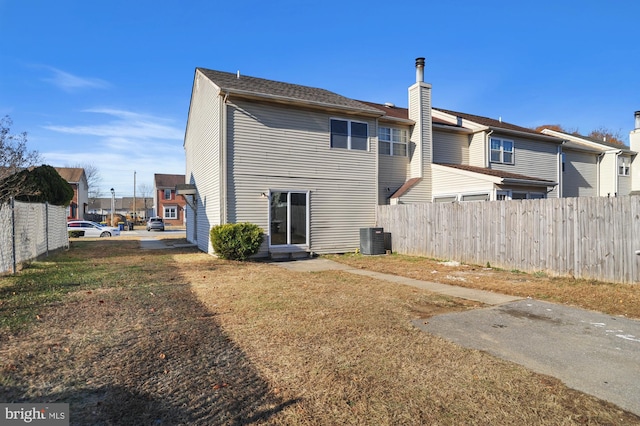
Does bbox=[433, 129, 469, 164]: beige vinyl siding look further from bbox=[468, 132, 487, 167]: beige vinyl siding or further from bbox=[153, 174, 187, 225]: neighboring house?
bbox=[153, 174, 187, 225]: neighboring house

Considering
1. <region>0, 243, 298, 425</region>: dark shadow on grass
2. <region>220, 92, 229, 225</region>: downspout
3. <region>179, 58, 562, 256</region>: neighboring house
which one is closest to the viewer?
<region>0, 243, 298, 425</region>: dark shadow on grass

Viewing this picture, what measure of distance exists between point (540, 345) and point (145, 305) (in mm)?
5664

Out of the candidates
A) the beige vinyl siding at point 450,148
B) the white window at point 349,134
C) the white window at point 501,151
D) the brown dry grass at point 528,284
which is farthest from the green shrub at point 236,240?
the white window at point 501,151

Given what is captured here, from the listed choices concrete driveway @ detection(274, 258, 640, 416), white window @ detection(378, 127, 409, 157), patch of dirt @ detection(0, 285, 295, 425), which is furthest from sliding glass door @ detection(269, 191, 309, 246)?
patch of dirt @ detection(0, 285, 295, 425)

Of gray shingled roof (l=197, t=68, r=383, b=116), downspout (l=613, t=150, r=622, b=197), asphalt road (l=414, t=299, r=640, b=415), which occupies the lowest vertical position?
asphalt road (l=414, t=299, r=640, b=415)

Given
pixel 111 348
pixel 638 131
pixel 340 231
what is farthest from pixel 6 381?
pixel 638 131

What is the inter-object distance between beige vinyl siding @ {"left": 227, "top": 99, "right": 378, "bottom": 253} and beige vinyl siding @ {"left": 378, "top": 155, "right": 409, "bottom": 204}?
906 mm

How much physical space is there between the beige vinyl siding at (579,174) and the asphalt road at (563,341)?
19.6 m

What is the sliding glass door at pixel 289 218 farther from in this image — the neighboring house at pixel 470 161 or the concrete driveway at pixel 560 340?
the concrete driveway at pixel 560 340

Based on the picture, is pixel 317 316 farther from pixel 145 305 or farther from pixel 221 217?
pixel 221 217

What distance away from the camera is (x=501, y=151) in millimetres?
18672

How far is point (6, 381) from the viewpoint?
3.20 meters

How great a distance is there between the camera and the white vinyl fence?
8927 mm

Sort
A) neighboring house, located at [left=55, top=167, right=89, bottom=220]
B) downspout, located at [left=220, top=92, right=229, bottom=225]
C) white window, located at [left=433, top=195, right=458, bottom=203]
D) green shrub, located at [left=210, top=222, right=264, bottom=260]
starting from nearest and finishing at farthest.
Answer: green shrub, located at [left=210, top=222, right=264, bottom=260] < downspout, located at [left=220, top=92, right=229, bottom=225] < white window, located at [left=433, top=195, right=458, bottom=203] < neighboring house, located at [left=55, top=167, right=89, bottom=220]
